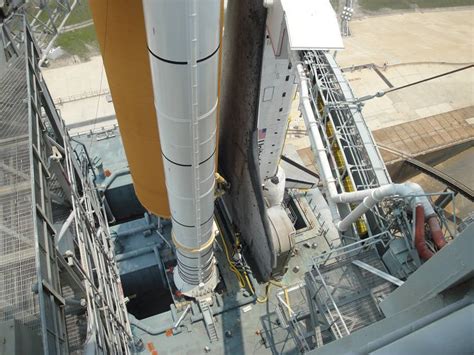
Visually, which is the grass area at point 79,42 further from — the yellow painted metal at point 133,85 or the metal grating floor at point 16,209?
the metal grating floor at point 16,209

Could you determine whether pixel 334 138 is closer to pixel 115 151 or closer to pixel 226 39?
pixel 226 39

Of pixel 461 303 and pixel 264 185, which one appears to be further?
pixel 264 185

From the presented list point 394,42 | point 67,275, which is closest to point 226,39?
point 67,275

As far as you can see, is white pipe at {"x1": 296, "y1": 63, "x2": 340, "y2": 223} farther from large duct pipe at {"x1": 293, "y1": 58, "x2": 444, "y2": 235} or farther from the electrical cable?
the electrical cable

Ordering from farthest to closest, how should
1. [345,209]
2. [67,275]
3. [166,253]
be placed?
[166,253] < [345,209] < [67,275]

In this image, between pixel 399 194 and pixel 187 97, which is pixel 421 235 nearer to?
pixel 399 194
